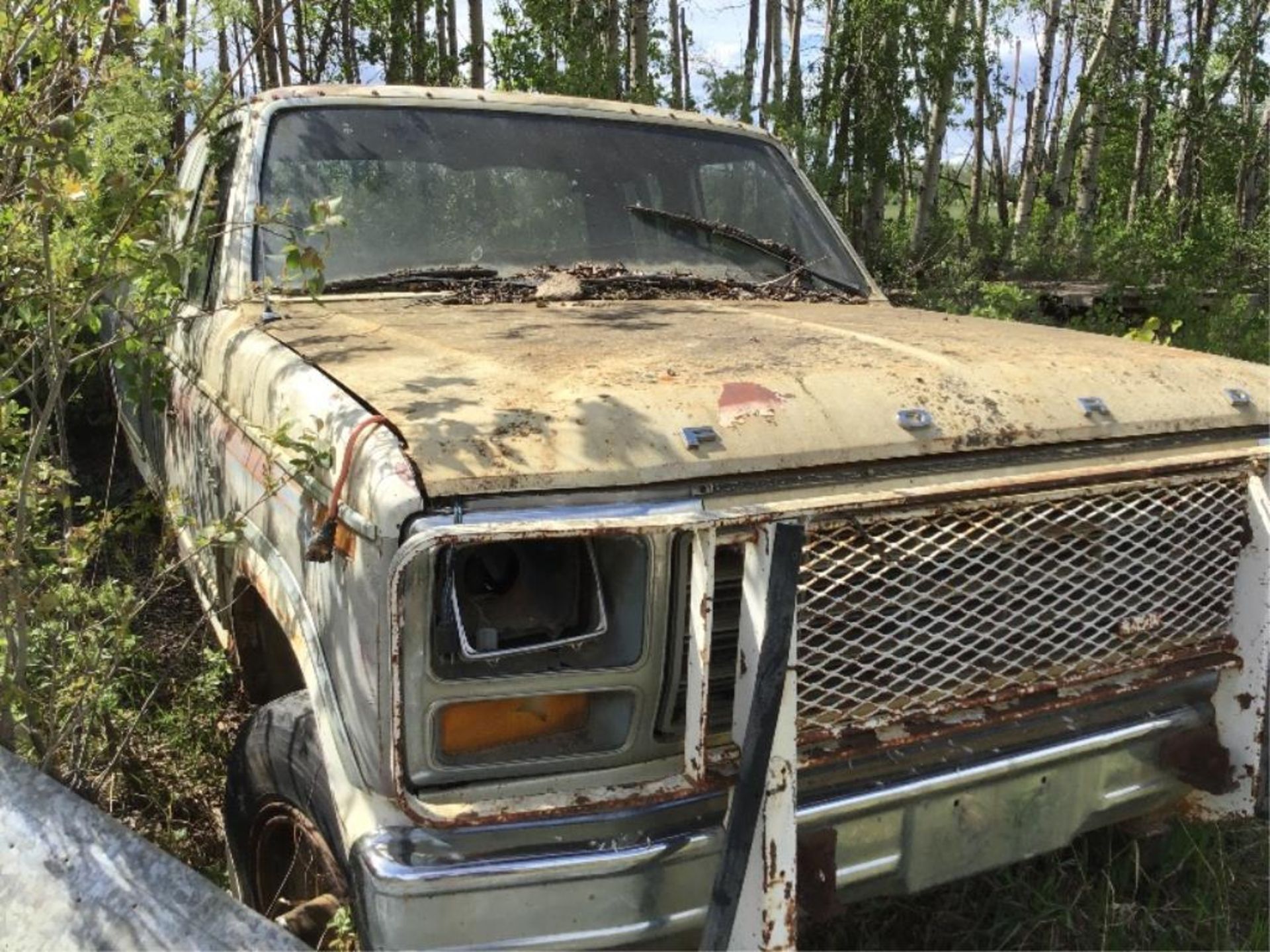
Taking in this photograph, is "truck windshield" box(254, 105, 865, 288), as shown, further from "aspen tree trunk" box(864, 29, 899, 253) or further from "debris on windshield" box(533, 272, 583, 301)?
"aspen tree trunk" box(864, 29, 899, 253)

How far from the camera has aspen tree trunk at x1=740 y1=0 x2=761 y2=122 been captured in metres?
11.7

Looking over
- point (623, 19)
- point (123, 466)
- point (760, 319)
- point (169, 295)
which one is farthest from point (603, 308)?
point (623, 19)

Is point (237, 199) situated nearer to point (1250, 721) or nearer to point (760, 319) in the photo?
point (760, 319)

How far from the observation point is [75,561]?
8.77ft

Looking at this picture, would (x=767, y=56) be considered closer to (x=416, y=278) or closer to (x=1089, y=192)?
(x=1089, y=192)

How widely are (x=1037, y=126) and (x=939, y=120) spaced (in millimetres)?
6675

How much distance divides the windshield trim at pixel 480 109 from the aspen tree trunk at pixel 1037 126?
14.0m

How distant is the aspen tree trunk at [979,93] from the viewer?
16.9 m

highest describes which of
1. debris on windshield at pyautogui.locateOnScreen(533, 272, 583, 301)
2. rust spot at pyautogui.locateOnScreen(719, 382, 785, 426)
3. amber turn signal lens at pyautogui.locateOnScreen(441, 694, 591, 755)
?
debris on windshield at pyautogui.locateOnScreen(533, 272, 583, 301)

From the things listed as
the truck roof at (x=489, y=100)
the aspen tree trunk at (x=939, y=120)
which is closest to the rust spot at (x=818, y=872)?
the truck roof at (x=489, y=100)

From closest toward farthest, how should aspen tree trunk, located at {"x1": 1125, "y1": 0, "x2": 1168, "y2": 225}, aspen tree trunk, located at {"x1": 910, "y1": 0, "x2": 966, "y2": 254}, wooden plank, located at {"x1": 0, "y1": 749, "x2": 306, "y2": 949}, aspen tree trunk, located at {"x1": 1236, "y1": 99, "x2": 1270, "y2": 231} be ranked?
wooden plank, located at {"x1": 0, "y1": 749, "x2": 306, "y2": 949} → aspen tree trunk, located at {"x1": 1236, "y1": 99, "x2": 1270, "y2": 231} → aspen tree trunk, located at {"x1": 910, "y1": 0, "x2": 966, "y2": 254} → aspen tree trunk, located at {"x1": 1125, "y1": 0, "x2": 1168, "y2": 225}

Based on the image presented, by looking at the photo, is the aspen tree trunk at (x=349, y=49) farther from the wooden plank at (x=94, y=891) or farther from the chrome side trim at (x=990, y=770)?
the wooden plank at (x=94, y=891)

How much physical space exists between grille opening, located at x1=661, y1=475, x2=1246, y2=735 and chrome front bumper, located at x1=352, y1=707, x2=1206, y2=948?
5.8 inches

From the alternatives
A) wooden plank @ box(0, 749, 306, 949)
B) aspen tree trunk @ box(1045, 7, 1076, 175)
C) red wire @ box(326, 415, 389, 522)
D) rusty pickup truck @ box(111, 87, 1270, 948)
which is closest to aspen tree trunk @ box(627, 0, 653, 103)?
rusty pickup truck @ box(111, 87, 1270, 948)
